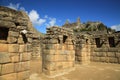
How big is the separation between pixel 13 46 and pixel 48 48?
264cm

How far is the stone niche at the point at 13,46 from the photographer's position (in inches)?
192

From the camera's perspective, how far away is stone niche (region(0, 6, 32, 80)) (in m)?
4.87

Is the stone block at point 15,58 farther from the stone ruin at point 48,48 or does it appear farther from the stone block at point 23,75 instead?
the stone block at point 23,75

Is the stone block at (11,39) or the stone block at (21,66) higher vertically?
the stone block at (11,39)

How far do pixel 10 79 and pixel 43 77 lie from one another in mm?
2340

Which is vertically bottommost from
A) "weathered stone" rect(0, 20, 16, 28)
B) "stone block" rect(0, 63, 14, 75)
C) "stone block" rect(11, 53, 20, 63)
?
"stone block" rect(0, 63, 14, 75)

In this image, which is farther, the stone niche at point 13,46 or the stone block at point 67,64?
the stone block at point 67,64

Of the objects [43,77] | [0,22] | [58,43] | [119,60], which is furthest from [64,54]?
[119,60]

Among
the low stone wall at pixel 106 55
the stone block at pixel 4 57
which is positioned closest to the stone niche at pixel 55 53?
the stone block at pixel 4 57

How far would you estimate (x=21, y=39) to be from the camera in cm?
556

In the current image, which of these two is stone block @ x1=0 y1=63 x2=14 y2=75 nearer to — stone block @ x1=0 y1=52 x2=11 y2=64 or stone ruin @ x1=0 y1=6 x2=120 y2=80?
stone ruin @ x1=0 y1=6 x2=120 y2=80

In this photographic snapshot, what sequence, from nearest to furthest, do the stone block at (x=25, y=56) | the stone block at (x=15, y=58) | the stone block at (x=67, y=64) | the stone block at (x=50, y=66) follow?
the stone block at (x=15, y=58)
the stone block at (x=25, y=56)
the stone block at (x=50, y=66)
the stone block at (x=67, y=64)

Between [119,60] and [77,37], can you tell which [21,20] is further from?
[119,60]

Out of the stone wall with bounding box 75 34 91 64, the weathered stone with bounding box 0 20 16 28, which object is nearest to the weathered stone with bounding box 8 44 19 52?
the weathered stone with bounding box 0 20 16 28
